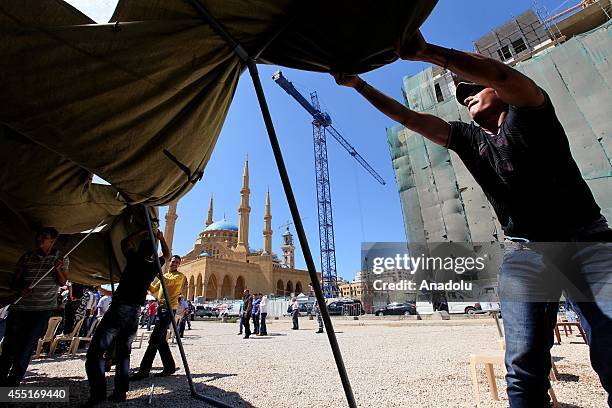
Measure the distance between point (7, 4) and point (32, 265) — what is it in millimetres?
2537

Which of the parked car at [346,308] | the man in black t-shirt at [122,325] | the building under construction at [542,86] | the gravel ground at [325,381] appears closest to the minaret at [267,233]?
the parked car at [346,308]

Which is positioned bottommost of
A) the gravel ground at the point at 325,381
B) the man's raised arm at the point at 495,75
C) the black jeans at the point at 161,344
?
the gravel ground at the point at 325,381

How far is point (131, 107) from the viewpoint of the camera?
209 centimetres

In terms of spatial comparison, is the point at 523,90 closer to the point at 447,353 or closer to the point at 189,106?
the point at 189,106

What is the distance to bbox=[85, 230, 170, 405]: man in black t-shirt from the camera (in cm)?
279

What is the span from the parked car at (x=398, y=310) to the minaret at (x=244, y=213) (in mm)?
24916

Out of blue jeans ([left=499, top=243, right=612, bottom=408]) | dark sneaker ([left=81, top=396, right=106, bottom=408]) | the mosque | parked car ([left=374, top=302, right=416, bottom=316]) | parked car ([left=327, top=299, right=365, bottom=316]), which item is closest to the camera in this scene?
blue jeans ([left=499, top=243, right=612, bottom=408])

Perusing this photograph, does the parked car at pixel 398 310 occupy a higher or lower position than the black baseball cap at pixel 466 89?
lower

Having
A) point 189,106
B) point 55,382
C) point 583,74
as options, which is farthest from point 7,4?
point 583,74

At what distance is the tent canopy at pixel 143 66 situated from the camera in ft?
5.31

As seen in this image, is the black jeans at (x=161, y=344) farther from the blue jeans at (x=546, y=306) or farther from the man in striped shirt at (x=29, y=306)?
the blue jeans at (x=546, y=306)

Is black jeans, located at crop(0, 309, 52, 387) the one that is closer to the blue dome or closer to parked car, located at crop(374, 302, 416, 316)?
parked car, located at crop(374, 302, 416, 316)

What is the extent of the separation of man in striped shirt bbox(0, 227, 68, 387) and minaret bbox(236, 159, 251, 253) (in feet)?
135

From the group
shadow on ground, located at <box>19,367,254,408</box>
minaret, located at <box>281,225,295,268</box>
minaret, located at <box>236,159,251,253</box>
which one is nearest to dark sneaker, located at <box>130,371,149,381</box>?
shadow on ground, located at <box>19,367,254,408</box>
